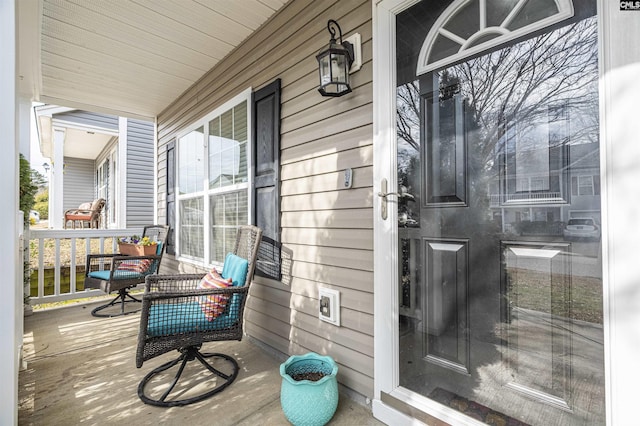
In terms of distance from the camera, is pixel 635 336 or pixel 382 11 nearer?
pixel 635 336

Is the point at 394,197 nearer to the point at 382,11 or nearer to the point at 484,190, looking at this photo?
the point at 484,190

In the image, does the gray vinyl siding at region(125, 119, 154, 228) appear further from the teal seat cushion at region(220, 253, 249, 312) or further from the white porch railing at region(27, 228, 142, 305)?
the teal seat cushion at region(220, 253, 249, 312)

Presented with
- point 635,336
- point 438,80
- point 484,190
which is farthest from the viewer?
point 438,80

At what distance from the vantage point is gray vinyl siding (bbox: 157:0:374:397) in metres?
1.83

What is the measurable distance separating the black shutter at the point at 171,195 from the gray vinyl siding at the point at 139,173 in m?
3.03

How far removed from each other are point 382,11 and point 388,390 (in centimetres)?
214

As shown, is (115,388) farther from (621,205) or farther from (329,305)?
(621,205)

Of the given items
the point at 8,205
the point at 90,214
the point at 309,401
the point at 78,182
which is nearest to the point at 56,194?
the point at 90,214

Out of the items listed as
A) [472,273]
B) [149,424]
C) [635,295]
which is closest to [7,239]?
[149,424]

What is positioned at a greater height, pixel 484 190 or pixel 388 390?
pixel 484 190

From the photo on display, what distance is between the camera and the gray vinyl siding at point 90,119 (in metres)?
6.61

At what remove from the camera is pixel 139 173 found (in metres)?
6.92

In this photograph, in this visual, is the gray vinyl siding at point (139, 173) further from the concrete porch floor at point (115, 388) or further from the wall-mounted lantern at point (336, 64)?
the wall-mounted lantern at point (336, 64)

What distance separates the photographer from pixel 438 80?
1554 mm
